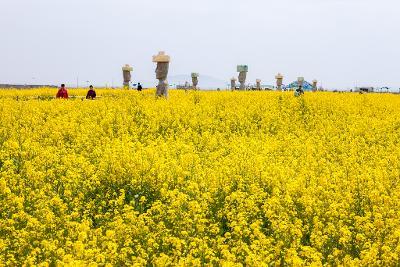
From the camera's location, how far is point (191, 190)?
9305mm

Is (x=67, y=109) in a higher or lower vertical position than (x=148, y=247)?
higher

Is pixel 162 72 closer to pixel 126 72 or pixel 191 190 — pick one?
pixel 191 190

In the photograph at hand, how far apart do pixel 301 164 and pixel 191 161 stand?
8.23 ft

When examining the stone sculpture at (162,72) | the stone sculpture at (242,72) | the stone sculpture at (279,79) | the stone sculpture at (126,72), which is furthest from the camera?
the stone sculpture at (279,79)

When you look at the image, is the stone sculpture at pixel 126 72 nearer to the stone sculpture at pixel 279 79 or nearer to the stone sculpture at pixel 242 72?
the stone sculpture at pixel 242 72

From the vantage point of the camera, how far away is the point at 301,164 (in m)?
12.0

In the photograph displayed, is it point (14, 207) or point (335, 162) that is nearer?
point (14, 207)

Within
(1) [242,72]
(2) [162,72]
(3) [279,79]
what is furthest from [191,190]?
(3) [279,79]

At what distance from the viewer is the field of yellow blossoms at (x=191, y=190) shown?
6871mm

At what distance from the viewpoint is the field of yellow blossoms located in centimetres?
687

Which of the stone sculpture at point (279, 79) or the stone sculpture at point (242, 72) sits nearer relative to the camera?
the stone sculpture at point (242, 72)

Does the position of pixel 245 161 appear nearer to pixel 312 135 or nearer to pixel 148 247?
pixel 148 247

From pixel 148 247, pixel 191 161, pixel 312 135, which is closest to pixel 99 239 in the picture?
pixel 148 247

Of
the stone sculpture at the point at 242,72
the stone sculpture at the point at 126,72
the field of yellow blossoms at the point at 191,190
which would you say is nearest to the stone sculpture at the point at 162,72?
the field of yellow blossoms at the point at 191,190
